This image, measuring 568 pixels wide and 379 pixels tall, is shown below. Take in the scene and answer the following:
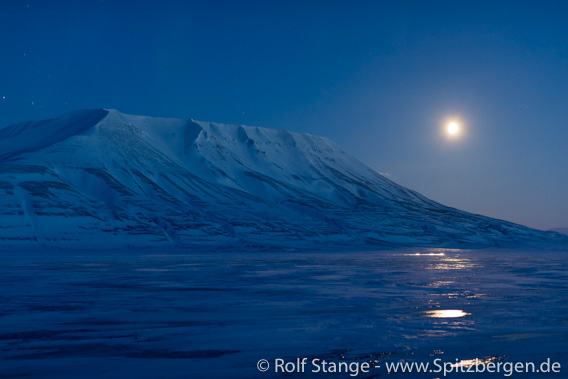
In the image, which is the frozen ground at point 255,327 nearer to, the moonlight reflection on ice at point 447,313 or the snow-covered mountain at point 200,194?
the moonlight reflection on ice at point 447,313

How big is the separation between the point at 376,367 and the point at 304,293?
37.3 feet

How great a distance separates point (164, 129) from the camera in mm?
169875

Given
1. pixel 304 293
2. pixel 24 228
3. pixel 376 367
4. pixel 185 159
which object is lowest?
pixel 376 367

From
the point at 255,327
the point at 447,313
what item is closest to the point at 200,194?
the point at 447,313

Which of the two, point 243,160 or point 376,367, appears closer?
point 376,367

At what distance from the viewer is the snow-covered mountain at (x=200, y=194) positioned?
300 ft

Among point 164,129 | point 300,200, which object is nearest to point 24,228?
point 300,200

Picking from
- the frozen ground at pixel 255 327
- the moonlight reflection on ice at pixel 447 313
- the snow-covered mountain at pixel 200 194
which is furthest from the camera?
the snow-covered mountain at pixel 200 194

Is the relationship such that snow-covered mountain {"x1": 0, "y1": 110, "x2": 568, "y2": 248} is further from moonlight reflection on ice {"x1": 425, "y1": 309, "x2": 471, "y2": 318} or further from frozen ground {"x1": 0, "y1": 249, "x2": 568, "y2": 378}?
moonlight reflection on ice {"x1": 425, "y1": 309, "x2": 471, "y2": 318}

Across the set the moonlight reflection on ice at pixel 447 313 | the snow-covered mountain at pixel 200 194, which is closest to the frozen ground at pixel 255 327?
the moonlight reflection on ice at pixel 447 313

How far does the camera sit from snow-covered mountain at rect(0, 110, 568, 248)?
91.4 metres

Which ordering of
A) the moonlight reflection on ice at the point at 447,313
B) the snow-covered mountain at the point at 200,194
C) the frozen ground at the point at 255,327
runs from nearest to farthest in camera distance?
the frozen ground at the point at 255,327 < the moonlight reflection on ice at the point at 447,313 < the snow-covered mountain at the point at 200,194

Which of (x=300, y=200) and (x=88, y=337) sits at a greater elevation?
(x=300, y=200)

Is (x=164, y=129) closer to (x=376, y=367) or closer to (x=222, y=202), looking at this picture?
(x=222, y=202)
